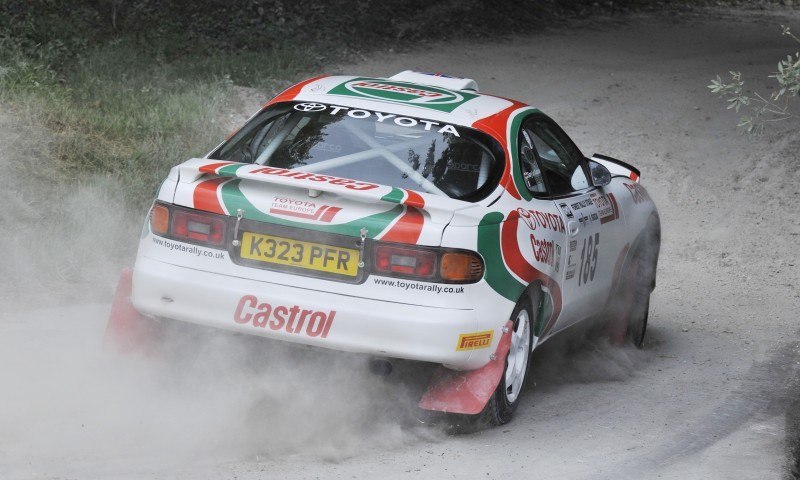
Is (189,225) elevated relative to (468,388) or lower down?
elevated

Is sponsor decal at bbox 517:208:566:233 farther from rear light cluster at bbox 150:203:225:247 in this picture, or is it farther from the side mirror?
rear light cluster at bbox 150:203:225:247

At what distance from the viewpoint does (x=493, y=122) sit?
637cm

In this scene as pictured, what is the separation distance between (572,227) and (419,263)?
4.83ft

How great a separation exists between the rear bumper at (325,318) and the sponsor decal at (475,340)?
10mm

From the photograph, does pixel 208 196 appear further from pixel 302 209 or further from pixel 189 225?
pixel 302 209

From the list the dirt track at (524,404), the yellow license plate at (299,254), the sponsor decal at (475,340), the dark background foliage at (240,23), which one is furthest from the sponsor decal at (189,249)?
the dark background foliage at (240,23)

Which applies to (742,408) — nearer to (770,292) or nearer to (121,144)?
(770,292)

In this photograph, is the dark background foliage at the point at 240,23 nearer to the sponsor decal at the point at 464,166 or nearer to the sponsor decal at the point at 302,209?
the sponsor decal at the point at 464,166

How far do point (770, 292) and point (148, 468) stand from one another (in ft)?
22.8

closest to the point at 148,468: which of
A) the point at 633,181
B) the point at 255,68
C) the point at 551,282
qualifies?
the point at 551,282

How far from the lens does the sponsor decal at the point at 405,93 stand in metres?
6.51

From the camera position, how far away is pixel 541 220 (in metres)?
6.14

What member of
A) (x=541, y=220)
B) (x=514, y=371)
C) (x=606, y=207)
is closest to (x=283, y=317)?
(x=514, y=371)

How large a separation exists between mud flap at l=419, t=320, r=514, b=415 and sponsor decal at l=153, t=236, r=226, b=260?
3.85 feet
